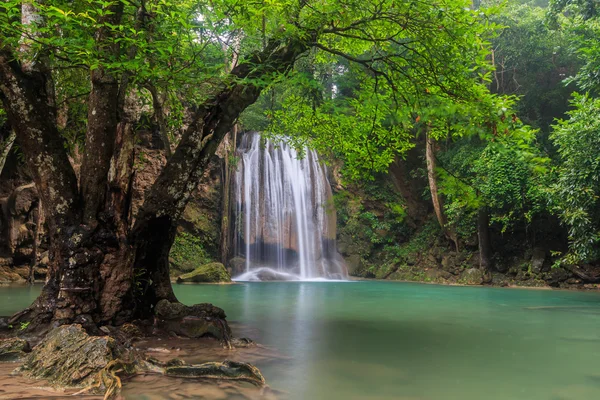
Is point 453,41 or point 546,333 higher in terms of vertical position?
point 453,41

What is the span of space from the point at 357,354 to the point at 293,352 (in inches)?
27.3

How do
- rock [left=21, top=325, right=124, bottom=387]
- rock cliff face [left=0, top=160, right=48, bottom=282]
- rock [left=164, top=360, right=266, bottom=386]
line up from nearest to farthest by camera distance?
rock [left=21, top=325, right=124, bottom=387], rock [left=164, top=360, right=266, bottom=386], rock cliff face [left=0, top=160, right=48, bottom=282]

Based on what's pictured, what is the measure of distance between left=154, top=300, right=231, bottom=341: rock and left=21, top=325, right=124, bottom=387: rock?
1444mm

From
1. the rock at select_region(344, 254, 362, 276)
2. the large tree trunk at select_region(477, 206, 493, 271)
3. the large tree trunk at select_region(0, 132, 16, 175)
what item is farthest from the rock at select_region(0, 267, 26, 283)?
the large tree trunk at select_region(477, 206, 493, 271)

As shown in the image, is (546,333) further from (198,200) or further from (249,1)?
(198,200)

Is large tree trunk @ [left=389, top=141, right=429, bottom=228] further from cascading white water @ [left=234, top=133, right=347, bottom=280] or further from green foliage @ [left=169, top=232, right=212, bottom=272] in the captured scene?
green foliage @ [left=169, top=232, right=212, bottom=272]

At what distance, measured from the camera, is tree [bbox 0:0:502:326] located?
454 centimetres

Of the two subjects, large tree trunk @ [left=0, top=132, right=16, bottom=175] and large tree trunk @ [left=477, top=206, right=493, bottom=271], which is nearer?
large tree trunk @ [left=0, top=132, right=16, bottom=175]

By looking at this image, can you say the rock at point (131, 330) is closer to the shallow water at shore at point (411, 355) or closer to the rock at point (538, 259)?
the shallow water at shore at point (411, 355)

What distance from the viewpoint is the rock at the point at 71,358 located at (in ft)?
10.6

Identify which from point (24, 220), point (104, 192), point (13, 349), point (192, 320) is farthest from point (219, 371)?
point (24, 220)

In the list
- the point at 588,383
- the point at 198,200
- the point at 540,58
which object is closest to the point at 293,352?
the point at 588,383

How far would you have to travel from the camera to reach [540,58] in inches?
853

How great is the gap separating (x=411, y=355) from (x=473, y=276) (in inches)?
625
